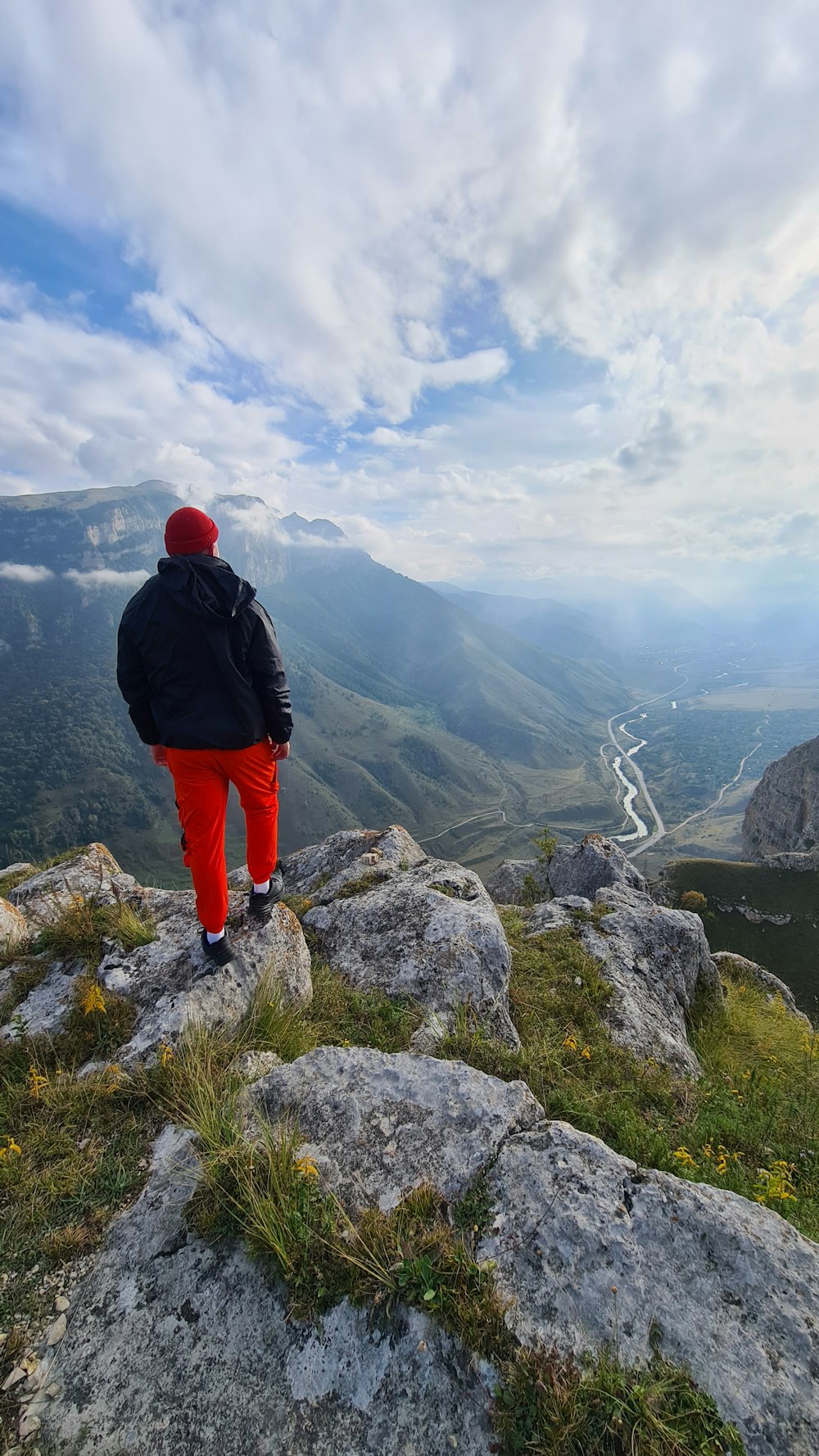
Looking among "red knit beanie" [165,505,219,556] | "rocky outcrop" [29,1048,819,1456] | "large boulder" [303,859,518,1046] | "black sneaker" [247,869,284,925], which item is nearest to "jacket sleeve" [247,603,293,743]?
"red knit beanie" [165,505,219,556]

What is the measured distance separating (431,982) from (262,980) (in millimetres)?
2632

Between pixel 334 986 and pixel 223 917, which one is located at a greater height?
pixel 223 917

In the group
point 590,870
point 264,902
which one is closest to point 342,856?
point 264,902

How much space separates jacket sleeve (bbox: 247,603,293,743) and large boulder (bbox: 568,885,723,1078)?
6.88 m

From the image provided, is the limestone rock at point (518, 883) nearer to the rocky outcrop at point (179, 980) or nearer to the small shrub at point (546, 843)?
the small shrub at point (546, 843)

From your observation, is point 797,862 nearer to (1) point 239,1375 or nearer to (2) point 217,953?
(2) point 217,953

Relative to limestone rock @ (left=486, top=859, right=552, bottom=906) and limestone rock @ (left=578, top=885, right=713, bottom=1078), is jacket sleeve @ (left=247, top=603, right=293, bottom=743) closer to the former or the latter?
limestone rock @ (left=578, top=885, right=713, bottom=1078)

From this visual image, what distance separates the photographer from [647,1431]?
2730 mm

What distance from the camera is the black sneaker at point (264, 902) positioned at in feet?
23.8

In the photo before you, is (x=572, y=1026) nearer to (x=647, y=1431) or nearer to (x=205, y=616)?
(x=647, y=1431)

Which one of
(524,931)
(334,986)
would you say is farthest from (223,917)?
(524,931)

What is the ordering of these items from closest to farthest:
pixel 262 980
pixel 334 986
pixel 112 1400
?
1. pixel 112 1400
2. pixel 262 980
3. pixel 334 986

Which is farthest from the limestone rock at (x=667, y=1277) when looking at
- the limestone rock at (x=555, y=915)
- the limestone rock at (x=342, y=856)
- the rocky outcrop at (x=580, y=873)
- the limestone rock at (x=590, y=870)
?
the limestone rock at (x=590, y=870)

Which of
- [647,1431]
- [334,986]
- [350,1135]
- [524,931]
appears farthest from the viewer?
[524,931]
